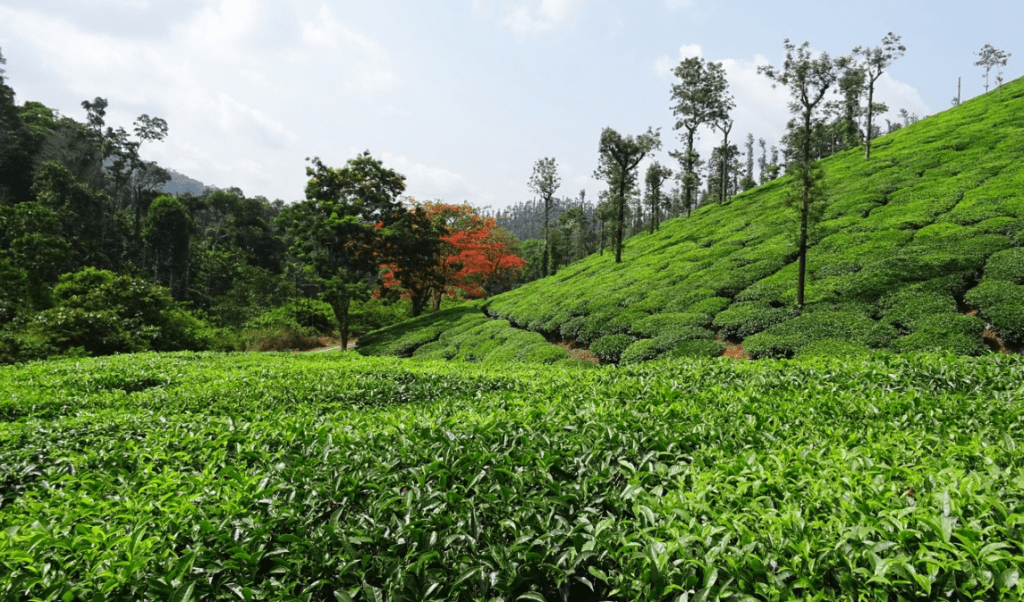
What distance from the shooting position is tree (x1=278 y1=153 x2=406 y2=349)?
85.9 ft

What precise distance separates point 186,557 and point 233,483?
38.7 inches

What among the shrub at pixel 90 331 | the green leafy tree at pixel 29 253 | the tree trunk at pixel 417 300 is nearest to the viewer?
the shrub at pixel 90 331

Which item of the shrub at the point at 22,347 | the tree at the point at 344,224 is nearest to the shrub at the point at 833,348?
the tree at the point at 344,224

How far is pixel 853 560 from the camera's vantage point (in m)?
2.50

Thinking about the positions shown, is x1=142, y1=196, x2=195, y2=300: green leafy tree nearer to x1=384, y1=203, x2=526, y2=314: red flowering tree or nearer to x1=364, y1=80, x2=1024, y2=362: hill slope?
x1=384, y1=203, x2=526, y2=314: red flowering tree

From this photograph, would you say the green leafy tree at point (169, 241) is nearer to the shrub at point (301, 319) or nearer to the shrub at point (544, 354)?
the shrub at point (301, 319)

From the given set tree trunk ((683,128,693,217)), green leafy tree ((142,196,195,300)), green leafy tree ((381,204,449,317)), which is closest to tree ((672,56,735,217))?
tree trunk ((683,128,693,217))

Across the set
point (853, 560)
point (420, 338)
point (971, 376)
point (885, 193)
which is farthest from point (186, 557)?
point (885, 193)

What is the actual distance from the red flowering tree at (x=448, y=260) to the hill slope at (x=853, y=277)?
5382 millimetres

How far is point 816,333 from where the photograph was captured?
1388 cm

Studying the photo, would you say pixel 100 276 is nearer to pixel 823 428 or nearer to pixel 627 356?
pixel 627 356

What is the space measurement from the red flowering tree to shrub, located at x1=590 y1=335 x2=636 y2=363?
16.5 m

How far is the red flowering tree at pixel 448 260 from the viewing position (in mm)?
31453

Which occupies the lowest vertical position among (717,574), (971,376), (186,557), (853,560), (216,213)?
(186,557)
